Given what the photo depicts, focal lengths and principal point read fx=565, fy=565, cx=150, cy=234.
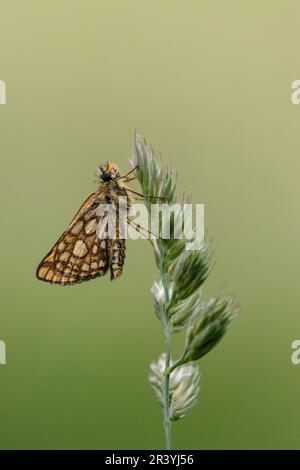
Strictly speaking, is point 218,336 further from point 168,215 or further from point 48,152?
point 48,152

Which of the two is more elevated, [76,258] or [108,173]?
[108,173]

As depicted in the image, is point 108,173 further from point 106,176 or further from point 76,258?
point 76,258

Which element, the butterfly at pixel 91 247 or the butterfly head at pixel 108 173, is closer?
the butterfly at pixel 91 247

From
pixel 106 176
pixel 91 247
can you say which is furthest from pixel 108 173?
pixel 91 247

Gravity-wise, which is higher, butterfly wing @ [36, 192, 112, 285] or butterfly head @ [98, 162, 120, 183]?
butterfly head @ [98, 162, 120, 183]

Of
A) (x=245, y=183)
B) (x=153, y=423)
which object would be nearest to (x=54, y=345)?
(x=153, y=423)
